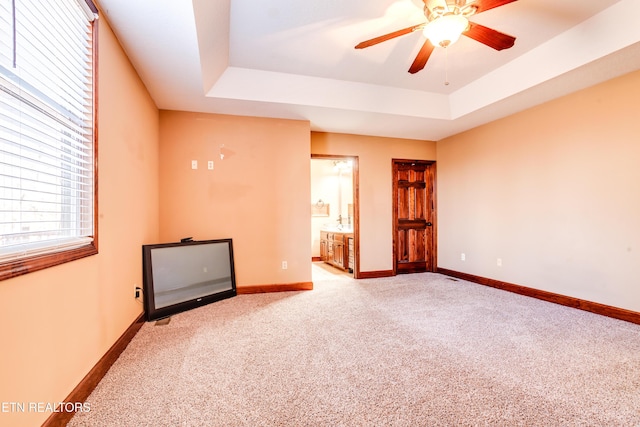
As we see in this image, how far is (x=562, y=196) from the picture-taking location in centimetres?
338

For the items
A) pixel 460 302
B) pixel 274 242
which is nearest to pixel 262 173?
pixel 274 242

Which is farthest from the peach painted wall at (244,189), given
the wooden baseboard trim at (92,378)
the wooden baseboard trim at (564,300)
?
the wooden baseboard trim at (564,300)

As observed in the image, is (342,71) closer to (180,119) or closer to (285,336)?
(180,119)

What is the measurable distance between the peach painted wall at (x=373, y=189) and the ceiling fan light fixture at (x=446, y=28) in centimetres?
279

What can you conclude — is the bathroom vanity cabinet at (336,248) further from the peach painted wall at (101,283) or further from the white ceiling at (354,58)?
the peach painted wall at (101,283)

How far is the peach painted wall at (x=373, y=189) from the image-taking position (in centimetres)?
479

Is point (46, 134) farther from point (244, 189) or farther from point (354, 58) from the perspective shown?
point (354, 58)

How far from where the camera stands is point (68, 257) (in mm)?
1472

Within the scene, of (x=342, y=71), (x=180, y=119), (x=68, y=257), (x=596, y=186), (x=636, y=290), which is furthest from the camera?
(x=180, y=119)

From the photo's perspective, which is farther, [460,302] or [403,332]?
[460,302]

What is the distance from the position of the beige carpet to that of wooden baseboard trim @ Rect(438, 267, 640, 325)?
0.15 m

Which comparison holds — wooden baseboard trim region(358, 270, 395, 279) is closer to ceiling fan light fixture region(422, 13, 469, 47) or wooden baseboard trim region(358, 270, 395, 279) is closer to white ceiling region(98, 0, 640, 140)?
white ceiling region(98, 0, 640, 140)

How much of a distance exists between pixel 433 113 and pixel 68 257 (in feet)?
13.9

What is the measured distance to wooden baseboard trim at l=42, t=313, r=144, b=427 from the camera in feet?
4.50
